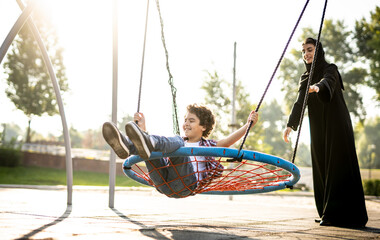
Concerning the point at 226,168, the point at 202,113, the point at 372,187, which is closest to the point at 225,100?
the point at 372,187

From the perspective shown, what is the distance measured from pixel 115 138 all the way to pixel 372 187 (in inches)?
673

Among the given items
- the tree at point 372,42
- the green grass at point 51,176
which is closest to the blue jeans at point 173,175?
the green grass at point 51,176

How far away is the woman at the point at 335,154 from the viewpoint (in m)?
3.83

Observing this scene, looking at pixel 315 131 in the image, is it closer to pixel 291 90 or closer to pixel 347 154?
pixel 347 154

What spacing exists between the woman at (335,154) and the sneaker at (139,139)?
1693 mm

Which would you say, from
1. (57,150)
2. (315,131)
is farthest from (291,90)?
(315,131)

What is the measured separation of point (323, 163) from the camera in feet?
13.5

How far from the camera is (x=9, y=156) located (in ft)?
72.3

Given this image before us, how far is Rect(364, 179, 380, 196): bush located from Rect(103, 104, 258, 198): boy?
622 inches

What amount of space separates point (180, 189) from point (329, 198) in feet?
5.30

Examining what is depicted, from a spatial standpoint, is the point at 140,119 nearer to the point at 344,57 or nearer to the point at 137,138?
the point at 137,138

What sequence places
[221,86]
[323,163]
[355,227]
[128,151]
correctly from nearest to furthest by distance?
[128,151] → [355,227] → [323,163] → [221,86]

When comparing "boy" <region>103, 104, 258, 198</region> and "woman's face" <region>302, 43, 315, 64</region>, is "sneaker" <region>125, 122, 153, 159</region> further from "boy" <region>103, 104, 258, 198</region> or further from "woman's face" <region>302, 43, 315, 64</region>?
"woman's face" <region>302, 43, 315, 64</region>

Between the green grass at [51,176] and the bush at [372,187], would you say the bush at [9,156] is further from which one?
the bush at [372,187]
